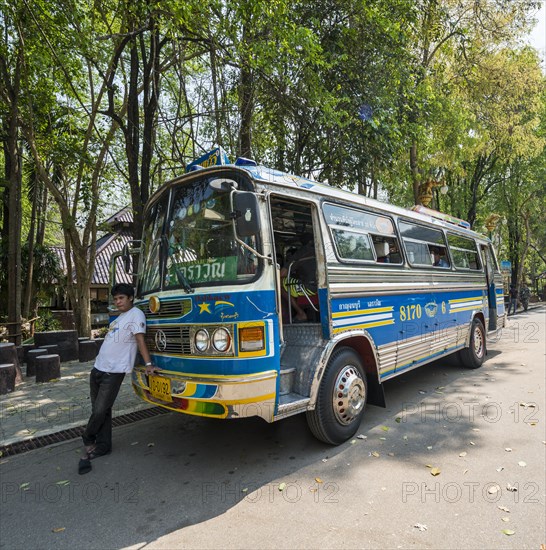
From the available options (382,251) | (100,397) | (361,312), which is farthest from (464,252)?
(100,397)

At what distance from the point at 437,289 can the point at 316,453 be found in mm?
3603

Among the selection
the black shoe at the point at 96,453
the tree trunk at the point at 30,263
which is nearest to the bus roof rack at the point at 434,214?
the black shoe at the point at 96,453

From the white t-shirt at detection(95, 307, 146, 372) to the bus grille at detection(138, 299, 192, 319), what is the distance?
0.17 meters

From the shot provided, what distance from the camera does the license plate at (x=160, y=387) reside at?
12.1 ft

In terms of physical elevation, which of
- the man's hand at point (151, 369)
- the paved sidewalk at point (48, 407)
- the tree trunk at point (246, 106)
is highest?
the tree trunk at point (246, 106)

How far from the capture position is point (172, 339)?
3.77 metres

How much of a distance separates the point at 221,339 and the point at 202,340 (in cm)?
21

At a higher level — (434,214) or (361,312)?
(434,214)

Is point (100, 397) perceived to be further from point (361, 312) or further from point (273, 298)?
point (361, 312)

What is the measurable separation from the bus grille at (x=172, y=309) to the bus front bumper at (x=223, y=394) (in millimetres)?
559

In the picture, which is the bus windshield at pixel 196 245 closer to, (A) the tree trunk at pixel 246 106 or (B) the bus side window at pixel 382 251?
(B) the bus side window at pixel 382 251

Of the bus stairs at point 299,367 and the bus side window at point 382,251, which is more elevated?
the bus side window at point 382,251

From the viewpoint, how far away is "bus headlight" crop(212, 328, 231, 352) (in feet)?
10.9

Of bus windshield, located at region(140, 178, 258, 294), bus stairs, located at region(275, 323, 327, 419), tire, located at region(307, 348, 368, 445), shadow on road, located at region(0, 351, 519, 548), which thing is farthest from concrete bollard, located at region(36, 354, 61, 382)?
tire, located at region(307, 348, 368, 445)
